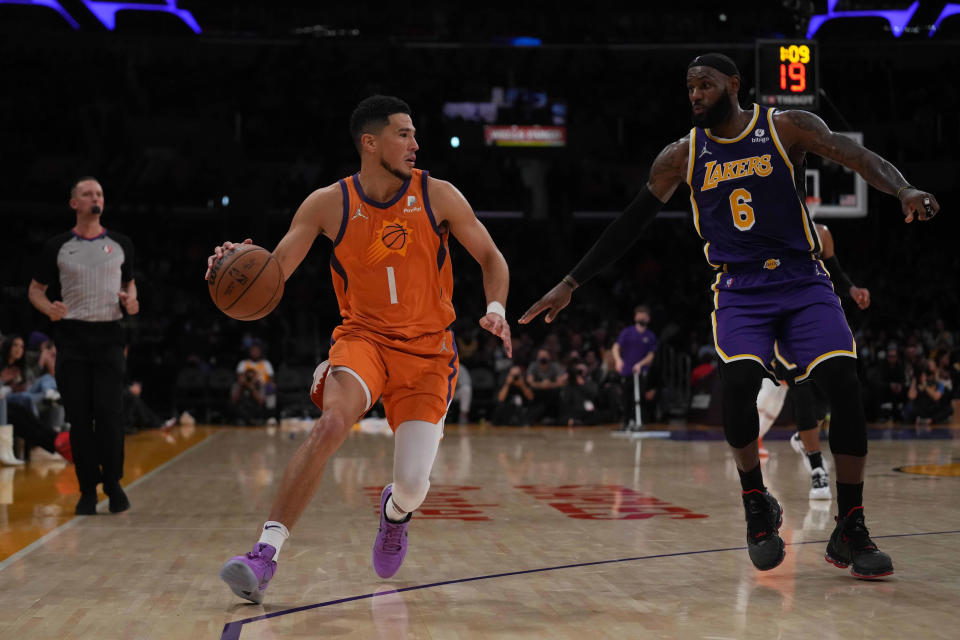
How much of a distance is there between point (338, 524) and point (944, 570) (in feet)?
10.4

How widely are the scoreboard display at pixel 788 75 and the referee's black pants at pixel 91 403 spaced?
32.5 feet

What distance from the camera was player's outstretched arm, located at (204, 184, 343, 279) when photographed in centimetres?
440

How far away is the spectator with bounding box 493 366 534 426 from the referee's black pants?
422 inches

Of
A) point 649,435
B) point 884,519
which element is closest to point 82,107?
point 649,435

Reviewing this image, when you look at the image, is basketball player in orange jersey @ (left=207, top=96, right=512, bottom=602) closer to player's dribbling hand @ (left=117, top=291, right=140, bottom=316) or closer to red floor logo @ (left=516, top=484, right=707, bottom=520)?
red floor logo @ (left=516, top=484, right=707, bottom=520)

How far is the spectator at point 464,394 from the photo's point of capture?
17.6 meters

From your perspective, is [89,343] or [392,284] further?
[89,343]

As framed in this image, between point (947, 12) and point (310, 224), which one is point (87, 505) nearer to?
point (310, 224)

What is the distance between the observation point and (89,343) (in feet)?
22.4

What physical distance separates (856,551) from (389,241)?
215cm

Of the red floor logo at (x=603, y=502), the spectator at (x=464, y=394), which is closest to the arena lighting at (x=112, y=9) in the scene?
the spectator at (x=464, y=394)

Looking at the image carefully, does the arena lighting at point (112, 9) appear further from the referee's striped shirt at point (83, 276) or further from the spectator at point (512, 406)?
the referee's striped shirt at point (83, 276)

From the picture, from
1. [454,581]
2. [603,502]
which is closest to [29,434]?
[603,502]

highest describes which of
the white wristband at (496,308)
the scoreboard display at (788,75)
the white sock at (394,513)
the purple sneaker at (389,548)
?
the scoreboard display at (788,75)
